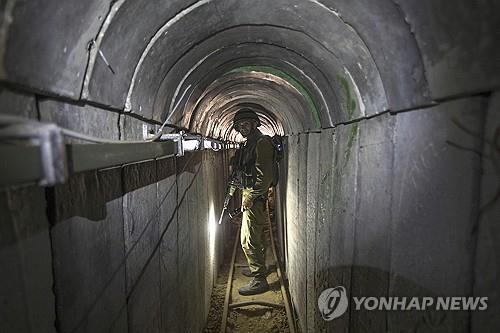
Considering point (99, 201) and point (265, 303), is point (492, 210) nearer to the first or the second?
point (99, 201)

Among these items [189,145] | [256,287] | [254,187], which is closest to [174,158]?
[189,145]

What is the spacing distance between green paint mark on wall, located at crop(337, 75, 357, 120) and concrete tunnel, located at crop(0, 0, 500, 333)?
0.07ft

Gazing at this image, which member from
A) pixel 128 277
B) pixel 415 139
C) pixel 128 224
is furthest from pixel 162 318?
pixel 415 139

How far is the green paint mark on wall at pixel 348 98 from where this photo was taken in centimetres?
235

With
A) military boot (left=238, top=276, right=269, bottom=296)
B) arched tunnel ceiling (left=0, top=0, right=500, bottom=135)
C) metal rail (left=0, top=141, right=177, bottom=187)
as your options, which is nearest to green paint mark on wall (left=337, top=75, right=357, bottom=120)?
arched tunnel ceiling (left=0, top=0, right=500, bottom=135)

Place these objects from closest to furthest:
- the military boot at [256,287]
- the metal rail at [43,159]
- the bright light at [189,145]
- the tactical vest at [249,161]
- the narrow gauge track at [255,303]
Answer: the metal rail at [43,159]
the bright light at [189,145]
the narrow gauge track at [255,303]
the military boot at [256,287]
the tactical vest at [249,161]

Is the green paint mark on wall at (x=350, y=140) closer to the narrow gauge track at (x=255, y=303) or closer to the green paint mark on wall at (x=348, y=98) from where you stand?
the green paint mark on wall at (x=348, y=98)

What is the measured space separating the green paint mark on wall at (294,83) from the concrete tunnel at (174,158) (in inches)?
23.1

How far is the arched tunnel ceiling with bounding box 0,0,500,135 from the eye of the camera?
1.03m

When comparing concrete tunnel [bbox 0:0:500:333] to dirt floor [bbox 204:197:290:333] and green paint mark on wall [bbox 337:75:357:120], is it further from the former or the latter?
dirt floor [bbox 204:197:290:333]

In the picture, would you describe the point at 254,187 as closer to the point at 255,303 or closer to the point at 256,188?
the point at 256,188

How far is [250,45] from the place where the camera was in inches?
125

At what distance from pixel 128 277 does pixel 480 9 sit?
2.24m

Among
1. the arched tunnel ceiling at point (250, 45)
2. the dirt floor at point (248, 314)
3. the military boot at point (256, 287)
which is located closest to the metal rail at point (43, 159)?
the arched tunnel ceiling at point (250, 45)
